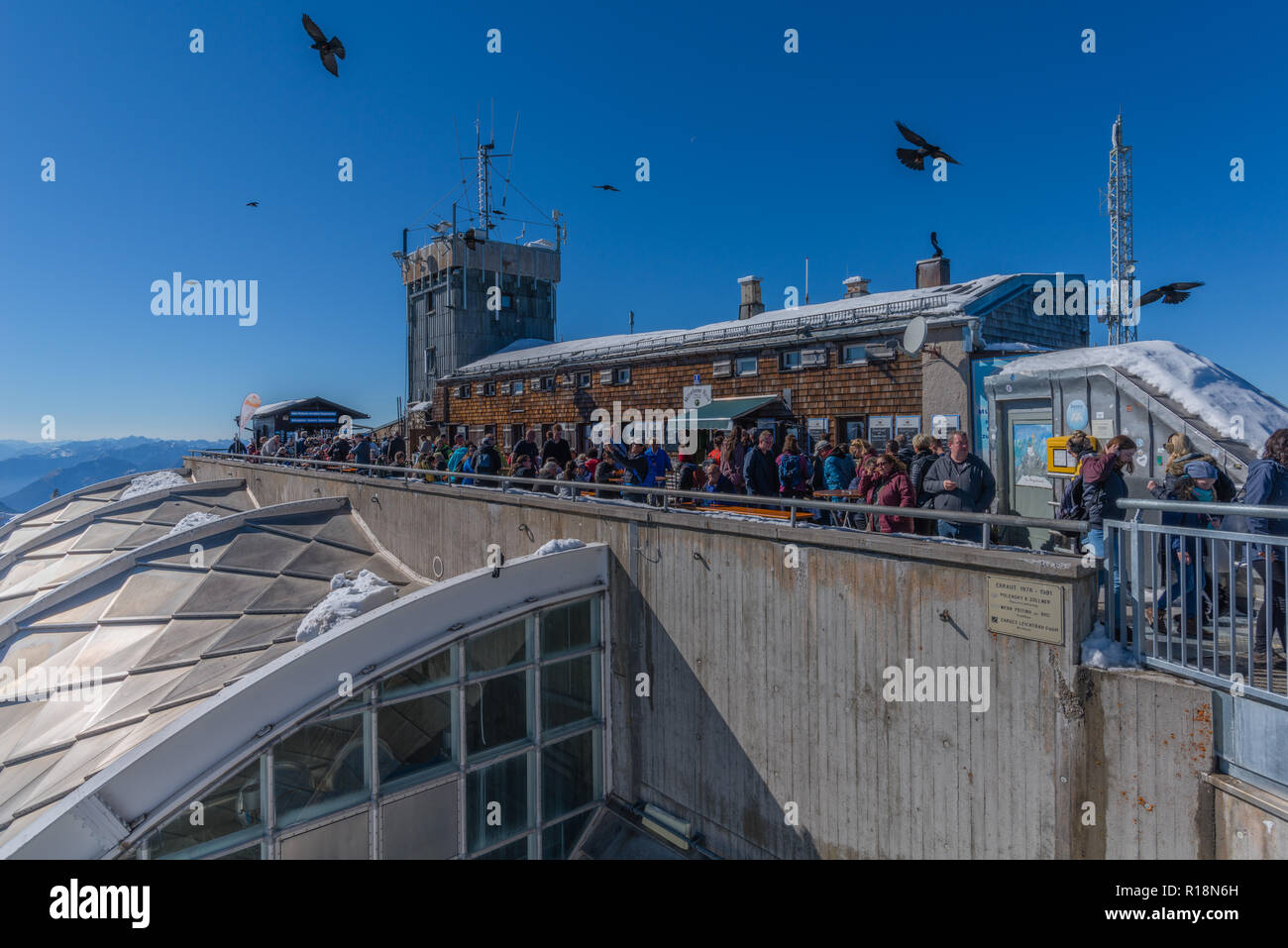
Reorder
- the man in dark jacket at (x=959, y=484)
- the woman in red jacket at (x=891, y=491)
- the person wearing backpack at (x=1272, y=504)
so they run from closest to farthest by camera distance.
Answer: the person wearing backpack at (x=1272, y=504) < the man in dark jacket at (x=959, y=484) < the woman in red jacket at (x=891, y=491)

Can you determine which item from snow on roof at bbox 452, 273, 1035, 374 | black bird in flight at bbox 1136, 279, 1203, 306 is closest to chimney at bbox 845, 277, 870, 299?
snow on roof at bbox 452, 273, 1035, 374

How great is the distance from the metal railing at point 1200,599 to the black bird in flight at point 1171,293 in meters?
7.47

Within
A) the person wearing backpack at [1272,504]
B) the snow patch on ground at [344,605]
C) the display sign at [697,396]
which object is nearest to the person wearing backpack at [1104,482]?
the person wearing backpack at [1272,504]

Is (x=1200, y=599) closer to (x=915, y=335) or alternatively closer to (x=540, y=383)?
(x=915, y=335)

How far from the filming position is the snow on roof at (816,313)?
1456 cm

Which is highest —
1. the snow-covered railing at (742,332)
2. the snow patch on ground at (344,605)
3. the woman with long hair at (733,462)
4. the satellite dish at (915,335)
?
the snow-covered railing at (742,332)

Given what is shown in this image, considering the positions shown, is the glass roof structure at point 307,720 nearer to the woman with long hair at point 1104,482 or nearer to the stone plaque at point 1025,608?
the stone plaque at point 1025,608

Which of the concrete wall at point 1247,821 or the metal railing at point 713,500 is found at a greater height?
the metal railing at point 713,500

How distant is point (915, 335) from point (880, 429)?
241 centimetres

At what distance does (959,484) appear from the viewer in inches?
258

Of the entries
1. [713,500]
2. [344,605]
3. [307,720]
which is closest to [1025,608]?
[713,500]

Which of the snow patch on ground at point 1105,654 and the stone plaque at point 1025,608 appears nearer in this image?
the snow patch on ground at point 1105,654

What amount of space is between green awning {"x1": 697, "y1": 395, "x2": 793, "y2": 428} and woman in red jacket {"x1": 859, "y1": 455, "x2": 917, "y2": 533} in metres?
9.29

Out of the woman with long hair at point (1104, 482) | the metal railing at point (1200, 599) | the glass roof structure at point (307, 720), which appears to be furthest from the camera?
the glass roof structure at point (307, 720)
